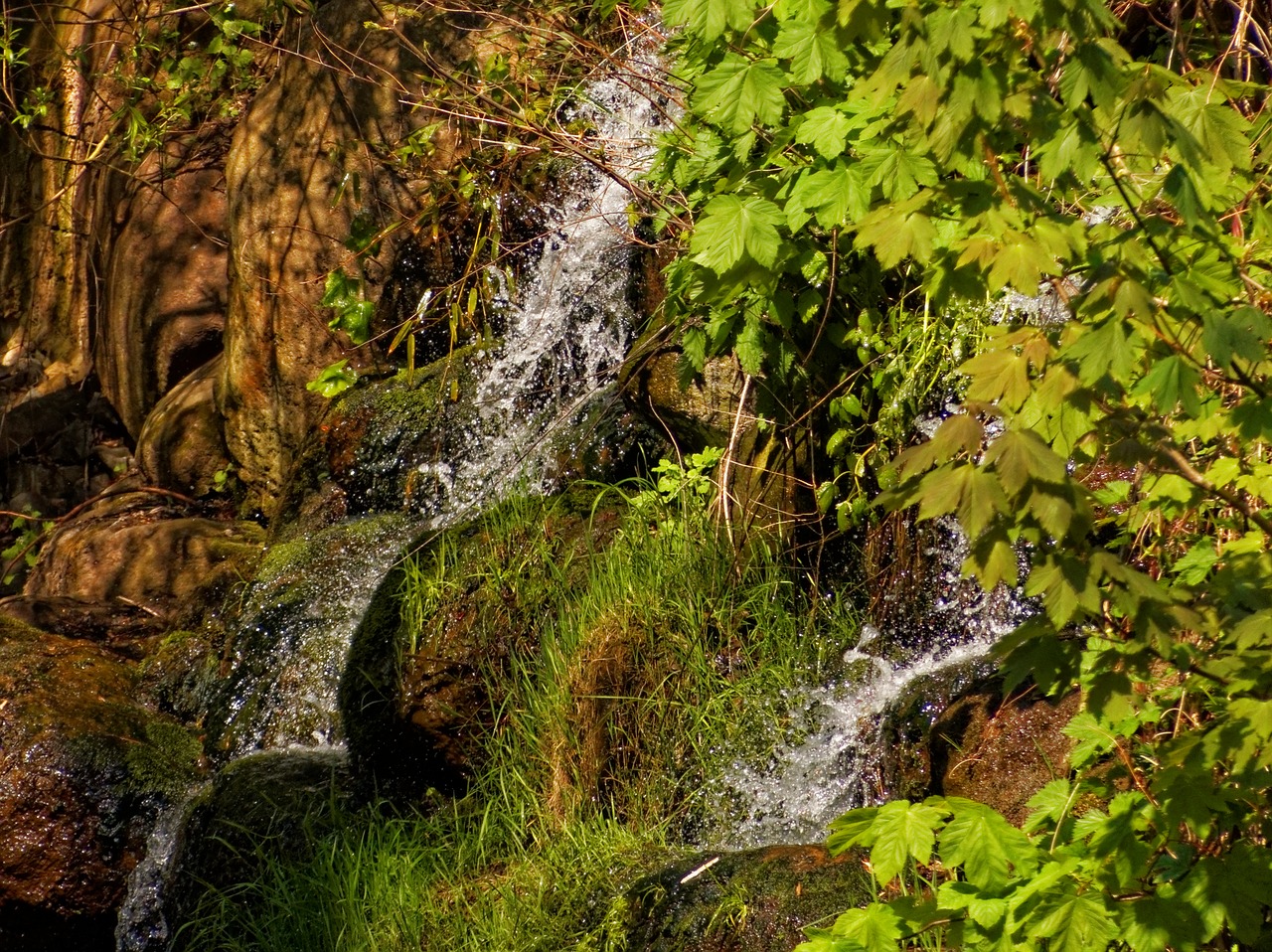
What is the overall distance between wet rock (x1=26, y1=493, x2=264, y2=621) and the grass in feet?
8.11

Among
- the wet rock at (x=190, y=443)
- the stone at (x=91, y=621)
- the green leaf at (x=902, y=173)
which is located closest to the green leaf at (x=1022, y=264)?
the green leaf at (x=902, y=173)

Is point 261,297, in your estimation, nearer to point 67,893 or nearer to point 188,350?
point 188,350

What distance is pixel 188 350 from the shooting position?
8141 mm

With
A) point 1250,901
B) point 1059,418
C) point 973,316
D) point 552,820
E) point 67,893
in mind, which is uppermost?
point 1059,418

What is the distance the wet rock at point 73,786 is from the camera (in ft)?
15.3

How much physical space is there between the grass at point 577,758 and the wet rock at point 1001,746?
61cm

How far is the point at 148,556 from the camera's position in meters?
6.98

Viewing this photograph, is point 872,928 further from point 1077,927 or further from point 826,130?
point 826,130

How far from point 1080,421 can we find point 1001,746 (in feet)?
5.84

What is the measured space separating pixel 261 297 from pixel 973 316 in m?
4.29

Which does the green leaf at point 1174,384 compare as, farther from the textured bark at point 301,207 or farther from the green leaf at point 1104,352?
the textured bark at point 301,207

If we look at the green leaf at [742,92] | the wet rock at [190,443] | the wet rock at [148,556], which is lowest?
the wet rock at [148,556]

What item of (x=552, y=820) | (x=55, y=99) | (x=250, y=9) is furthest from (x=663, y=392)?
(x=55, y=99)

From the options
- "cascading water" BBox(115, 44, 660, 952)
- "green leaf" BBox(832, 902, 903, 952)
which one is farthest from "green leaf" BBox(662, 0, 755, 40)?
"cascading water" BBox(115, 44, 660, 952)
